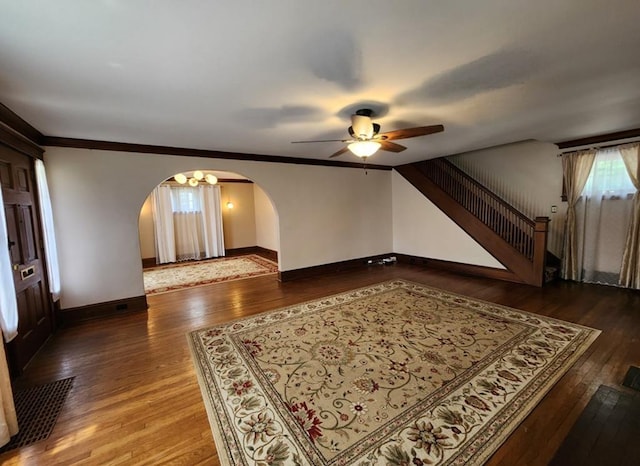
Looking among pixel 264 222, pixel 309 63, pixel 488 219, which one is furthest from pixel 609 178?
pixel 264 222

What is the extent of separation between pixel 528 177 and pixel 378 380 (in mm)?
5454

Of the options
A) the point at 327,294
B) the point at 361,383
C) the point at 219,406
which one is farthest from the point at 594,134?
the point at 219,406

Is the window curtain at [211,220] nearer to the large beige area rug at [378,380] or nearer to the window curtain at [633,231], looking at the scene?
the large beige area rug at [378,380]

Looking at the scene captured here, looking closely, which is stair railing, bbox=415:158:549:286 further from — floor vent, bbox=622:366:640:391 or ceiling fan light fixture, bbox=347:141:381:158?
ceiling fan light fixture, bbox=347:141:381:158

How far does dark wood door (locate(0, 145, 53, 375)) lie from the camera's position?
2.72 metres

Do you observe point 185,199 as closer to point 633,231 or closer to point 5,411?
point 5,411

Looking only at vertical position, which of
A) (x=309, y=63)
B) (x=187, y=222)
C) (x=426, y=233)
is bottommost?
(x=426, y=233)

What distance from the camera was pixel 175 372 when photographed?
8.57ft

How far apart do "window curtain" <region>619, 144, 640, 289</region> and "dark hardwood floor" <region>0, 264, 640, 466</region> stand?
33 cm

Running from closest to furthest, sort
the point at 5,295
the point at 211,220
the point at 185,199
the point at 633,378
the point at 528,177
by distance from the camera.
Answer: the point at 5,295
the point at 633,378
the point at 528,177
the point at 185,199
the point at 211,220

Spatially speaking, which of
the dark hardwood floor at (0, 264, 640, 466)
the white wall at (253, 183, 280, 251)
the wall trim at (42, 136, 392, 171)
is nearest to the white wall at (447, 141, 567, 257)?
the dark hardwood floor at (0, 264, 640, 466)

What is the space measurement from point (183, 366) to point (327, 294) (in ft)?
8.22

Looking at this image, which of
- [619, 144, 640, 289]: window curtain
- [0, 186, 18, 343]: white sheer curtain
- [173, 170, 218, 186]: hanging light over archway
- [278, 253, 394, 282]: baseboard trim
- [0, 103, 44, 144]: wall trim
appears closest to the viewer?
[0, 186, 18, 343]: white sheer curtain

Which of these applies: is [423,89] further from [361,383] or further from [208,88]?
[361,383]
